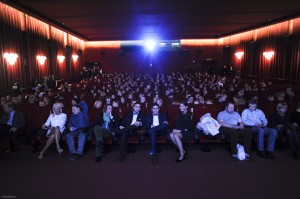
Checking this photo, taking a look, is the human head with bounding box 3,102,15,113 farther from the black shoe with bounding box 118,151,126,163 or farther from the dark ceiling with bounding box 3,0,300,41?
the dark ceiling with bounding box 3,0,300,41

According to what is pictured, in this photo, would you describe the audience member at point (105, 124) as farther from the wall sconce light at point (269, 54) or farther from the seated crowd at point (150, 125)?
the wall sconce light at point (269, 54)

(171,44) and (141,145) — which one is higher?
(171,44)

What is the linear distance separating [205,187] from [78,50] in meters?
19.2

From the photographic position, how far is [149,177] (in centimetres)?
411

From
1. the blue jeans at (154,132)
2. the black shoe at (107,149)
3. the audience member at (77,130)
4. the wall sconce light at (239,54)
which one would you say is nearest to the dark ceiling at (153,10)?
the audience member at (77,130)

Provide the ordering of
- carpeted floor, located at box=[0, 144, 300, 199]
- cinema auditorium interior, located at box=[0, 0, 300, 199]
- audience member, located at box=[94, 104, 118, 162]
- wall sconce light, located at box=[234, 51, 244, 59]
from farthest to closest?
wall sconce light, located at box=[234, 51, 244, 59] < audience member, located at box=[94, 104, 118, 162] < cinema auditorium interior, located at box=[0, 0, 300, 199] < carpeted floor, located at box=[0, 144, 300, 199]

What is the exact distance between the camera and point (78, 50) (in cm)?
2094

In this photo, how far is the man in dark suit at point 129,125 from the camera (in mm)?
4961

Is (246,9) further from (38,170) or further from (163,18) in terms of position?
(38,170)

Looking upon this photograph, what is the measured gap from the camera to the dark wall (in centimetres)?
2430

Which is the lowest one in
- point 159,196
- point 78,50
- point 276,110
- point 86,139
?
point 159,196

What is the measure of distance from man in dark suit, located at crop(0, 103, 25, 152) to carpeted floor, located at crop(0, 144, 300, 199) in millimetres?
370

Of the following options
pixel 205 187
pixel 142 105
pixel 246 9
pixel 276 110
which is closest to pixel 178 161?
pixel 205 187

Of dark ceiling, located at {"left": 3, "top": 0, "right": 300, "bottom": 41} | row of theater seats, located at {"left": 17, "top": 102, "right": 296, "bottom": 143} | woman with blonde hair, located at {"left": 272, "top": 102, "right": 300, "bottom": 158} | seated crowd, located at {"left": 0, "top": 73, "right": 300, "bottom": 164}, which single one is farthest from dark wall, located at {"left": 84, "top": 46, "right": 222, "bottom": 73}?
woman with blonde hair, located at {"left": 272, "top": 102, "right": 300, "bottom": 158}
